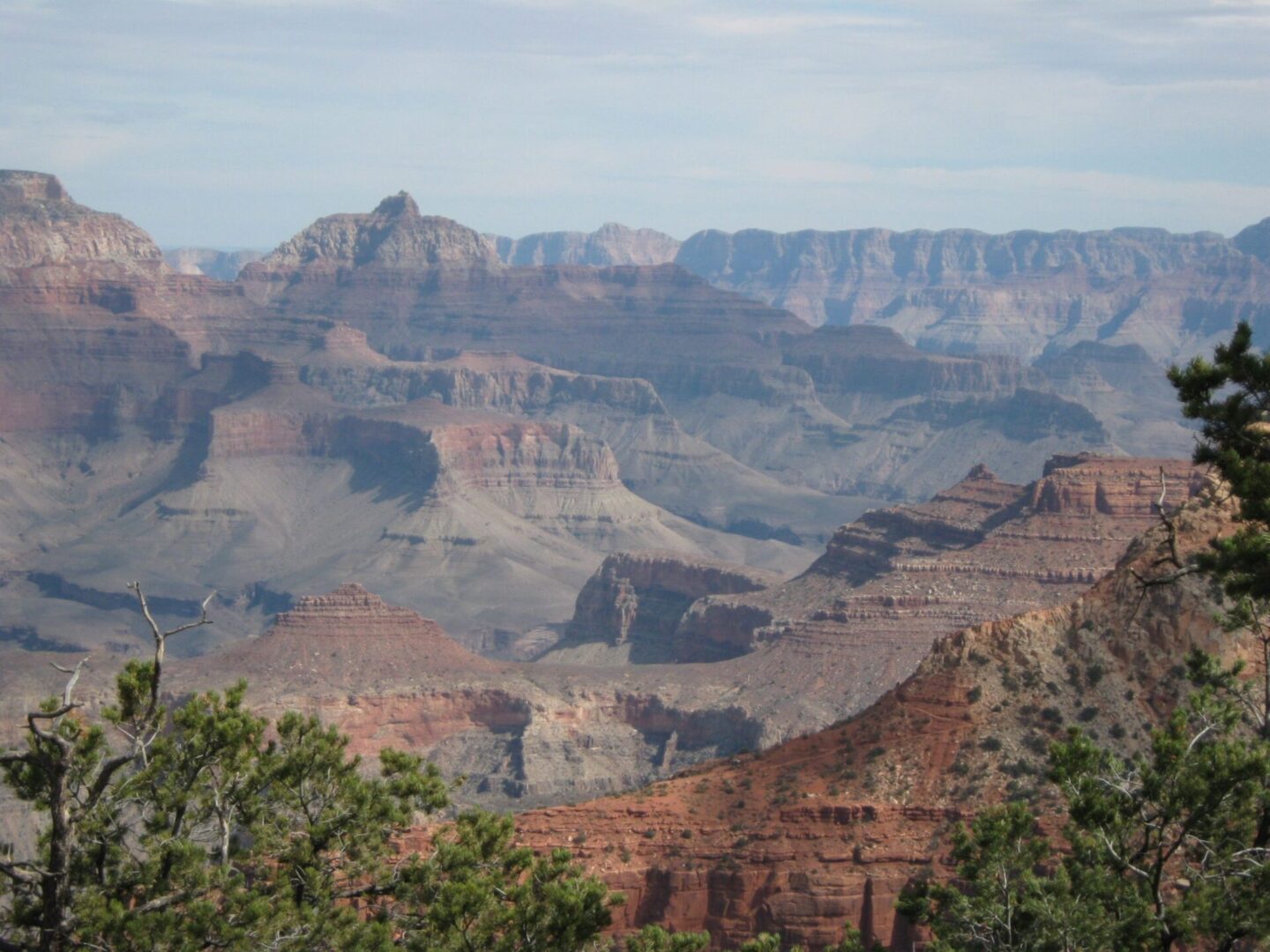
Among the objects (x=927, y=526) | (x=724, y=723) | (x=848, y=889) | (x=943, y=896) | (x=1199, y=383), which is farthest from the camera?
(x=927, y=526)

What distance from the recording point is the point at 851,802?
158 feet

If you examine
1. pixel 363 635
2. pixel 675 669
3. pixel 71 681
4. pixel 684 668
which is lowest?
pixel 675 669

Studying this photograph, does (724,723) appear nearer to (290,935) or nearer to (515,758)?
(515,758)

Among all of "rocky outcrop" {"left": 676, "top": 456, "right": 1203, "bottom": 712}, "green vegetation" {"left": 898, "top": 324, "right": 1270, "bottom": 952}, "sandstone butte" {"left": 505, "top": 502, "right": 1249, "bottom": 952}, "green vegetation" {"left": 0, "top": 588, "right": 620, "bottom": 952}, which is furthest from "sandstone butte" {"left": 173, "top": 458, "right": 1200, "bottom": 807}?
"green vegetation" {"left": 898, "top": 324, "right": 1270, "bottom": 952}

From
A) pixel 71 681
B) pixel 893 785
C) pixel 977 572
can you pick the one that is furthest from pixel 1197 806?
pixel 977 572

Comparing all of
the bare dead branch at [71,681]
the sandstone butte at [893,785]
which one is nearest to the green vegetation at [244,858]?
the bare dead branch at [71,681]

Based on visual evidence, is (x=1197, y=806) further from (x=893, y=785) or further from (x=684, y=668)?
(x=684, y=668)

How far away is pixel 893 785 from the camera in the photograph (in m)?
48.6

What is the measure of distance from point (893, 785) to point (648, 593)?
337 ft

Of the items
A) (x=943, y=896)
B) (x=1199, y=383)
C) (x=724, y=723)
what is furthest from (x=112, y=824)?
(x=724, y=723)

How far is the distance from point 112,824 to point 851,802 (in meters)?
22.2

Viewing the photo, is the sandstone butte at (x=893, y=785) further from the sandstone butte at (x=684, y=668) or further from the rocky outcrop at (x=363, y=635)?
the rocky outcrop at (x=363, y=635)

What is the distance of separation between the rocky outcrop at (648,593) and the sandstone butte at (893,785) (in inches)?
3575

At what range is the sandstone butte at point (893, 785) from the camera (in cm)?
4734
